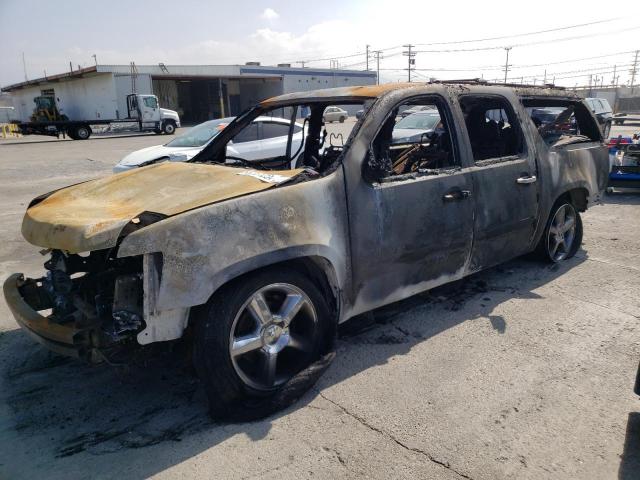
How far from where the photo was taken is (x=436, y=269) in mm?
3742

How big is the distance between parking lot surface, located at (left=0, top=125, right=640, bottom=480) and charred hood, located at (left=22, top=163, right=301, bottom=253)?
83 centimetres

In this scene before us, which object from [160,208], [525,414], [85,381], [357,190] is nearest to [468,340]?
[525,414]

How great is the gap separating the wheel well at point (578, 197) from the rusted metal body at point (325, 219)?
0.68 metres

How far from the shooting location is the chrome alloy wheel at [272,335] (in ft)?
9.20

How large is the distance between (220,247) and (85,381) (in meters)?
1.51

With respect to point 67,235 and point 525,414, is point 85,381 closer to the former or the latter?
point 67,235

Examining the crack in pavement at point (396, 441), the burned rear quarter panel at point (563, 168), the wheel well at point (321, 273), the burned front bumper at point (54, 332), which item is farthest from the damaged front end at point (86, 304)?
the burned rear quarter panel at point (563, 168)

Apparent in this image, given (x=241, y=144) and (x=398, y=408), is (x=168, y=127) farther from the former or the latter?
(x=398, y=408)

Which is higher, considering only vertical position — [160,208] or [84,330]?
[160,208]

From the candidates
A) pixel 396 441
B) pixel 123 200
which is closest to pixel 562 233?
pixel 396 441

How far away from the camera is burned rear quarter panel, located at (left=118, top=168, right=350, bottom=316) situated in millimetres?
2465

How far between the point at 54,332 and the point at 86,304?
22cm

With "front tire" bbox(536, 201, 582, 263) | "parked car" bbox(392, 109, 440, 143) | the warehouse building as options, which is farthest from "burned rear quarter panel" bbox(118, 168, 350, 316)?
the warehouse building

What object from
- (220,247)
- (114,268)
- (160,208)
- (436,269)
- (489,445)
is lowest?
(489,445)
